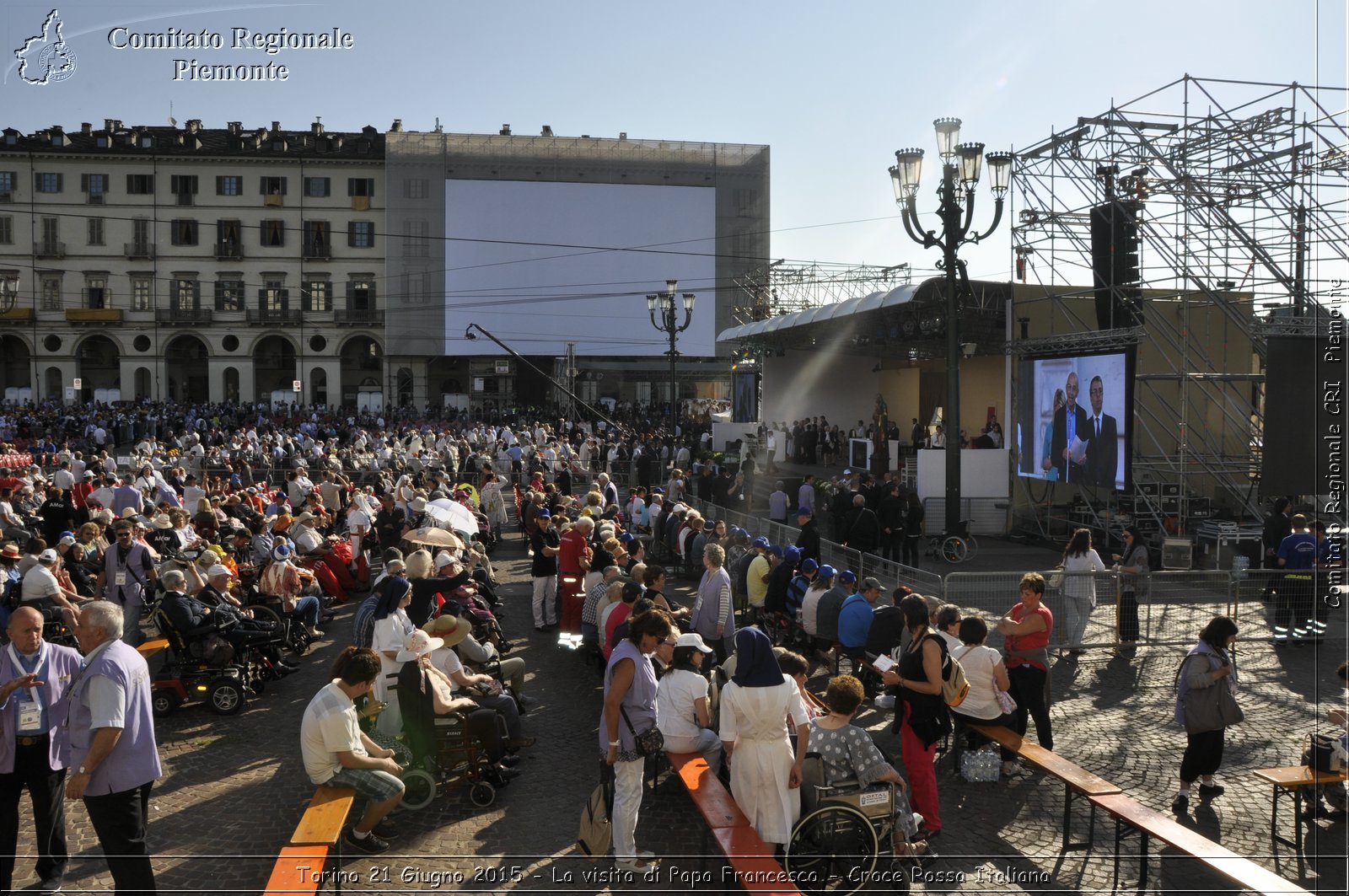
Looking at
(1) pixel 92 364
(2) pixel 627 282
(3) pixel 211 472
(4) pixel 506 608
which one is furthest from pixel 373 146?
(4) pixel 506 608

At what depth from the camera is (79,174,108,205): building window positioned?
171ft

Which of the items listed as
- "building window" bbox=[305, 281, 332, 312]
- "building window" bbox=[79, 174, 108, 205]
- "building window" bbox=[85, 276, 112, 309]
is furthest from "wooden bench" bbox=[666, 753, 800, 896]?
"building window" bbox=[79, 174, 108, 205]

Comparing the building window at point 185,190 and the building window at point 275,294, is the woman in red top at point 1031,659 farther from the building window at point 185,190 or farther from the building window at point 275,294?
the building window at point 185,190

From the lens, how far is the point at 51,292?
2073 inches

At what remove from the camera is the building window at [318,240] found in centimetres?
5412

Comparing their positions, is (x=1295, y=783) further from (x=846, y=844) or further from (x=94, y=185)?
(x=94, y=185)

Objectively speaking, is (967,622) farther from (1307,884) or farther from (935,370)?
(935,370)

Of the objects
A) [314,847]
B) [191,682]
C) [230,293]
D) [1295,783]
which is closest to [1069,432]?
[1295,783]

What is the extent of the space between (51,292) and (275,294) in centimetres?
1140

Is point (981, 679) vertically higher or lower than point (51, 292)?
lower

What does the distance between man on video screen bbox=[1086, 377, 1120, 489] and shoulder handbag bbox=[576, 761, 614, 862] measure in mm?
12437

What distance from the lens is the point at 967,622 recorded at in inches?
267

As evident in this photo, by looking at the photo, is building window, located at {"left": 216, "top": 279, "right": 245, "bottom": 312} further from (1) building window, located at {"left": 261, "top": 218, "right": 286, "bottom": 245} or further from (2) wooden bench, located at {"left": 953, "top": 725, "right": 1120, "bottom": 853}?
(2) wooden bench, located at {"left": 953, "top": 725, "right": 1120, "bottom": 853}

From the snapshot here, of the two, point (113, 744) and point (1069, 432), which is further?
point (1069, 432)
